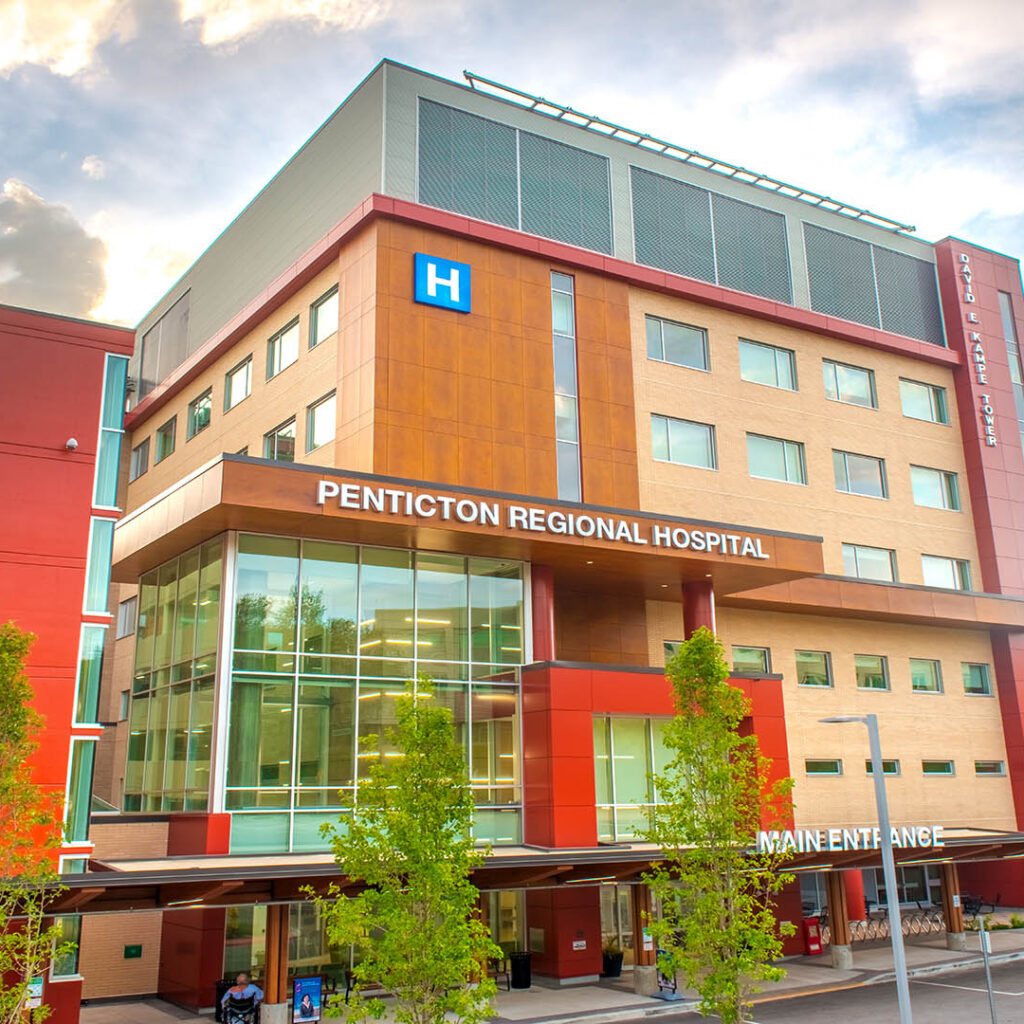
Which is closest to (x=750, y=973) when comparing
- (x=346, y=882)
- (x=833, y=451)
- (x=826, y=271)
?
(x=346, y=882)

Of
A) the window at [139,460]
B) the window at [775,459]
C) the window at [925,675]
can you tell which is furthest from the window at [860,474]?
the window at [139,460]

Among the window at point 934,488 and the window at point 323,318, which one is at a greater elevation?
the window at point 323,318

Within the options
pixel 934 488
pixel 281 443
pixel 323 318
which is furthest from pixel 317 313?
pixel 934 488

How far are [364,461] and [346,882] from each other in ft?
38.5

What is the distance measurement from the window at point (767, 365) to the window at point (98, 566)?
79.7 ft

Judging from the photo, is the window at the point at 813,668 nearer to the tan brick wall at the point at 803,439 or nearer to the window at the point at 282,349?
the tan brick wall at the point at 803,439

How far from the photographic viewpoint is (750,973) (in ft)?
65.0

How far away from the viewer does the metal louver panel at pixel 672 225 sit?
38781 millimetres

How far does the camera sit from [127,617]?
4291cm

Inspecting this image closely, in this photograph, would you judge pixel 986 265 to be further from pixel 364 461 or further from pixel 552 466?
pixel 364 461

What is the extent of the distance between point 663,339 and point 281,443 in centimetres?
1382

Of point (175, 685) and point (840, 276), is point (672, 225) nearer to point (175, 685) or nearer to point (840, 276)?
point (840, 276)

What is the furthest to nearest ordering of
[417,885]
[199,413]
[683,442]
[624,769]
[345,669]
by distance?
[199,413] → [683,442] → [624,769] → [345,669] → [417,885]

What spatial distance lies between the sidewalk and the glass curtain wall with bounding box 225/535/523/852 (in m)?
4.24
